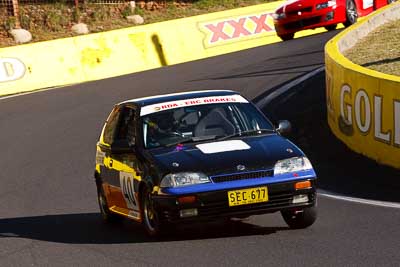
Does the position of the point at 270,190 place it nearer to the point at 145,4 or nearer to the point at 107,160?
the point at 107,160

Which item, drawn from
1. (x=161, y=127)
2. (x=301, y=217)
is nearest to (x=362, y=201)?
(x=301, y=217)

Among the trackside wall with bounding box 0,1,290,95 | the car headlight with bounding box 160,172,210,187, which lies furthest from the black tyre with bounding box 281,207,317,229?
the trackside wall with bounding box 0,1,290,95

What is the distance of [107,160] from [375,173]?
3.84 m

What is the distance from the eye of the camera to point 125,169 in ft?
36.0

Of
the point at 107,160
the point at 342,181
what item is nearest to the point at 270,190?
the point at 107,160

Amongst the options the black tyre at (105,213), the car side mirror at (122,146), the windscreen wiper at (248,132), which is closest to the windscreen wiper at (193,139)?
the windscreen wiper at (248,132)

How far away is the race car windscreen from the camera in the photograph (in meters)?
10.7

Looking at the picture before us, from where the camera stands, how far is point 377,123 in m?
14.1

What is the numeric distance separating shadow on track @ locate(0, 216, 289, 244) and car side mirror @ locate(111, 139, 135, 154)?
85 centimetres

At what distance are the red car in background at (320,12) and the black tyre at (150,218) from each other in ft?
64.1

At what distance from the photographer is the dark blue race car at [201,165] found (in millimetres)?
9727

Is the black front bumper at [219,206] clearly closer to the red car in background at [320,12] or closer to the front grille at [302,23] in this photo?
the red car in background at [320,12]

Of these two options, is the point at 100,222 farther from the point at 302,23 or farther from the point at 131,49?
the point at 302,23

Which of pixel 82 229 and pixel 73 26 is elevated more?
pixel 82 229
